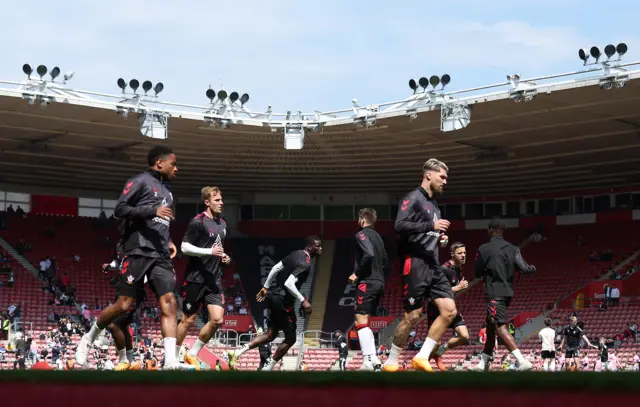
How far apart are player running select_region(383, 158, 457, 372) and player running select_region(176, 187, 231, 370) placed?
236cm

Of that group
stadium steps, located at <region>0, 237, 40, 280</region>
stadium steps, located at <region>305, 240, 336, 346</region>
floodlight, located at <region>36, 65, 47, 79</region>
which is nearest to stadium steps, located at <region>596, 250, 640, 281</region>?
stadium steps, located at <region>305, 240, 336, 346</region>

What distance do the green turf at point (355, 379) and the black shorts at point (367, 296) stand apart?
783 centimetres

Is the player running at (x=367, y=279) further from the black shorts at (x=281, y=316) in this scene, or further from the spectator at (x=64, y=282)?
the spectator at (x=64, y=282)

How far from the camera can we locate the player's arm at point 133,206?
28.6 ft

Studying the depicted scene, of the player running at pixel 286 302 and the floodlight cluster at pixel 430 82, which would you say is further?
the floodlight cluster at pixel 430 82

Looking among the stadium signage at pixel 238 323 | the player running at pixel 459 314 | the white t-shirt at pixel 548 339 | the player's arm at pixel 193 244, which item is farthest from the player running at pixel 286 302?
the stadium signage at pixel 238 323

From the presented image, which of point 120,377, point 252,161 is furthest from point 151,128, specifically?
point 120,377

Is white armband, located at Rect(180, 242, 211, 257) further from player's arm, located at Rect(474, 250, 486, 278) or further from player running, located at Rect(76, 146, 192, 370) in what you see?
player's arm, located at Rect(474, 250, 486, 278)

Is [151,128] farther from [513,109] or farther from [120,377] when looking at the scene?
[120,377]

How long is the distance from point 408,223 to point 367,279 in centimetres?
216

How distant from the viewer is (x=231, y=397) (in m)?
2.99

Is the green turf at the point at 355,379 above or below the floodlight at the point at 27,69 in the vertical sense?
below

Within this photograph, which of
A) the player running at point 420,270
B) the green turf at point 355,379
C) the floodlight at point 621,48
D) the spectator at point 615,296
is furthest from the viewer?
the spectator at point 615,296

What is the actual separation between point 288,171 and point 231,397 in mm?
38043
